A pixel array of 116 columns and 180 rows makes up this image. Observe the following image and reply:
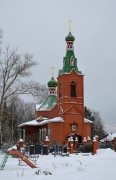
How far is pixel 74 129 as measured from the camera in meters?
49.6

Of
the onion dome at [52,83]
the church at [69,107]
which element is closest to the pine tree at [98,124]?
the onion dome at [52,83]

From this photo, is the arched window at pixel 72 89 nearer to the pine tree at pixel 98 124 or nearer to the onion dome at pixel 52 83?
the onion dome at pixel 52 83

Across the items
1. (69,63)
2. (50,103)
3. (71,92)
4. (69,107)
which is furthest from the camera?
(50,103)

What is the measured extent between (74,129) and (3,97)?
71.8 ft

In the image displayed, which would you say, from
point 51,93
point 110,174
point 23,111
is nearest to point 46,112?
point 51,93

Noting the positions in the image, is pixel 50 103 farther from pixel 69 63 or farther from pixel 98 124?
pixel 98 124

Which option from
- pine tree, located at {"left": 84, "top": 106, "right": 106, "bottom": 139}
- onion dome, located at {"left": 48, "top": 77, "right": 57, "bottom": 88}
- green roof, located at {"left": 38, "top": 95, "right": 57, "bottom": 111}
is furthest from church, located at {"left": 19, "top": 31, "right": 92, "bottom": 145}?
pine tree, located at {"left": 84, "top": 106, "right": 106, "bottom": 139}

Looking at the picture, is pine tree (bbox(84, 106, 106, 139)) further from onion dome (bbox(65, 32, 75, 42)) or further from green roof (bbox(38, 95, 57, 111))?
onion dome (bbox(65, 32, 75, 42))

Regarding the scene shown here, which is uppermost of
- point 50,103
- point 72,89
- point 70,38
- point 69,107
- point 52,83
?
point 70,38

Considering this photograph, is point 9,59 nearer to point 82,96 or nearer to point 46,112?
point 82,96

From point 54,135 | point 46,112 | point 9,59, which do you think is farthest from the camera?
point 46,112

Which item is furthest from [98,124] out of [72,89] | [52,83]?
[72,89]

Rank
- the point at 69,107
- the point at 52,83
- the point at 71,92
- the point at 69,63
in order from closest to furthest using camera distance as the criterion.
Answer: the point at 69,107
the point at 69,63
the point at 71,92
the point at 52,83

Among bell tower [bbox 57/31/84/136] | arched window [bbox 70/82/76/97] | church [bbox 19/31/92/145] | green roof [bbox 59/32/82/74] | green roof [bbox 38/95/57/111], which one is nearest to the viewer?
church [bbox 19/31/92/145]
